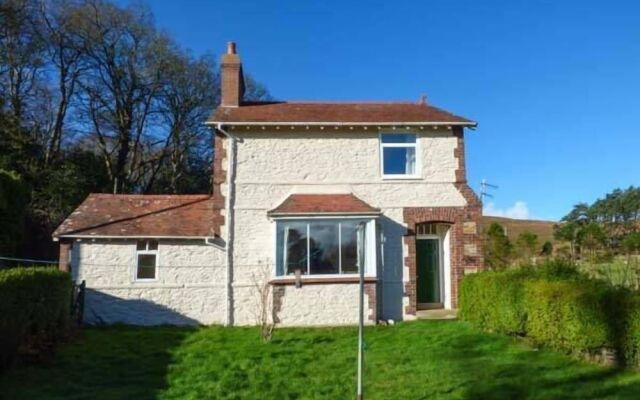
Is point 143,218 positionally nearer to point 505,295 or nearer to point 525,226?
point 505,295

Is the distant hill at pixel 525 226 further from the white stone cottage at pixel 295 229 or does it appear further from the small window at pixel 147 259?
the small window at pixel 147 259

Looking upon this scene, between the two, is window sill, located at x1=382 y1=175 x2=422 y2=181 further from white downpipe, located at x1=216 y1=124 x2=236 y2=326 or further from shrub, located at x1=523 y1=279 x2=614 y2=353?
shrub, located at x1=523 y1=279 x2=614 y2=353

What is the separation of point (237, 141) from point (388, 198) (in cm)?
489

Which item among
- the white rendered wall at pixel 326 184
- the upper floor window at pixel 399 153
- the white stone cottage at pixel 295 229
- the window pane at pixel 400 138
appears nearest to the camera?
the white stone cottage at pixel 295 229

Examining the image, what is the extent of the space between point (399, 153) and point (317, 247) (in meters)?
4.11

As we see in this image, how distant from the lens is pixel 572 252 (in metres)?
15.1

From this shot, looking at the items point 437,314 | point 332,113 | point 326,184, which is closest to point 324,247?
point 326,184

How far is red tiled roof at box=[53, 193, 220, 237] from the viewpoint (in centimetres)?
1537

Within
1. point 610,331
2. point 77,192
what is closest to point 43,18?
point 77,192

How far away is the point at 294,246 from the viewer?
604 inches

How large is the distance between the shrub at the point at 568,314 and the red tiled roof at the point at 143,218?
29.6 feet

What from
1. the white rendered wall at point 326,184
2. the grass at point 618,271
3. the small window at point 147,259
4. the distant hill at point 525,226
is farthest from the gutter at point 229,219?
the distant hill at point 525,226

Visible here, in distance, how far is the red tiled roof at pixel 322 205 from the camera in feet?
49.3

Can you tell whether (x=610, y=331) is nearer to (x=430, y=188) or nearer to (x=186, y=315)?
(x=430, y=188)
